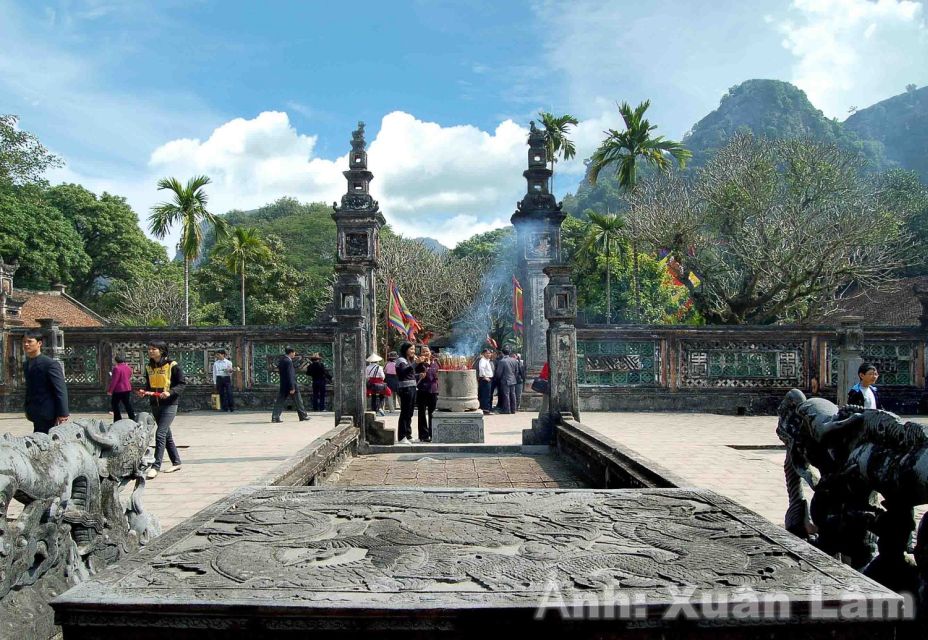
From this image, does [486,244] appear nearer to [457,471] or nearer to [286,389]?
[286,389]

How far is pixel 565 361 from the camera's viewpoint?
10008mm

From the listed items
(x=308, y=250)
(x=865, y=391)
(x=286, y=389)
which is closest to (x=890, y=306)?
(x=865, y=391)

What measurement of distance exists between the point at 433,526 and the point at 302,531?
69 cm

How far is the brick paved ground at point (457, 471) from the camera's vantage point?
7.14 m

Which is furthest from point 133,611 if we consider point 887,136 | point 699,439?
point 887,136

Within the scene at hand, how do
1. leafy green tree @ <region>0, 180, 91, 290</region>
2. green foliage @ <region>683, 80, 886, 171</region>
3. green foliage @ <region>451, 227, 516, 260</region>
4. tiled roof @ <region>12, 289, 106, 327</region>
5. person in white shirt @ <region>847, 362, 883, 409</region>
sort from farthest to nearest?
green foliage @ <region>683, 80, 886, 171</region> → green foliage @ <region>451, 227, 516, 260</region> → leafy green tree @ <region>0, 180, 91, 290</region> → tiled roof @ <region>12, 289, 106, 327</region> → person in white shirt @ <region>847, 362, 883, 409</region>

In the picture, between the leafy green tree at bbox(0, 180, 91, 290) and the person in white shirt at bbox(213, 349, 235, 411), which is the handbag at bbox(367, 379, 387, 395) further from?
the leafy green tree at bbox(0, 180, 91, 290)

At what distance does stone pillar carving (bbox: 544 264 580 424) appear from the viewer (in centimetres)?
991

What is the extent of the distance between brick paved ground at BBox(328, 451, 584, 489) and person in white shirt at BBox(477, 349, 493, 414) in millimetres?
6227

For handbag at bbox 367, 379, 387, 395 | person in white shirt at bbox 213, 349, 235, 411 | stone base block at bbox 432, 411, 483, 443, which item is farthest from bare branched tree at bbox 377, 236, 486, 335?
stone base block at bbox 432, 411, 483, 443

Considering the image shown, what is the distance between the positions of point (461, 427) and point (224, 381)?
7794 mm

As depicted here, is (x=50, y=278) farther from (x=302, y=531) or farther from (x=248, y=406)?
(x=302, y=531)

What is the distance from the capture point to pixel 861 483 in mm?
3420

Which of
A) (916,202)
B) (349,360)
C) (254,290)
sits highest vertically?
(916,202)
